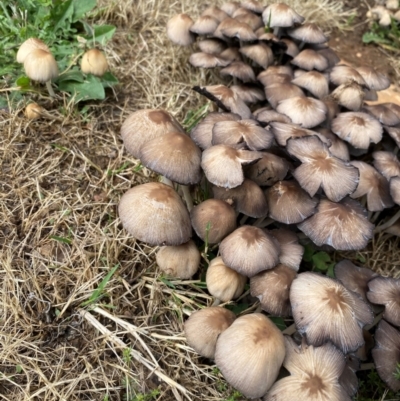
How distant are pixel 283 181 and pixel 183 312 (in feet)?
3.22

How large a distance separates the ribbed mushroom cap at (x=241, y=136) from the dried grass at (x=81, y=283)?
0.76m

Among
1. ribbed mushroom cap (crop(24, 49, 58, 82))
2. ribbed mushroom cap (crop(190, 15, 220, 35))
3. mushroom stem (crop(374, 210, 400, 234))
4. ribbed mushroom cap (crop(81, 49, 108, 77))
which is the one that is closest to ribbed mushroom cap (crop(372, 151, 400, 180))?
mushroom stem (crop(374, 210, 400, 234))

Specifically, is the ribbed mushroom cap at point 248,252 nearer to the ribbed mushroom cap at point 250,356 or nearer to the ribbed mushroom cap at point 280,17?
the ribbed mushroom cap at point 250,356

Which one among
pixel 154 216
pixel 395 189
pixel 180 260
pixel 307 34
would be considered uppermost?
pixel 307 34

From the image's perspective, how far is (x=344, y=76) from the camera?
3660 millimetres

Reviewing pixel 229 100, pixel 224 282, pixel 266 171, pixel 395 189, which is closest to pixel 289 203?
pixel 266 171

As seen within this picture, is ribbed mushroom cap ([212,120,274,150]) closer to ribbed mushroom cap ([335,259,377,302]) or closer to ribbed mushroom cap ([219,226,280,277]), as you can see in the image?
ribbed mushroom cap ([219,226,280,277])

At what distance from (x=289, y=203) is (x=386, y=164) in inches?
39.9

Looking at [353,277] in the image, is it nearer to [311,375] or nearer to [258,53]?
[311,375]

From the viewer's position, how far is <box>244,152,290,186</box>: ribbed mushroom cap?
269 cm

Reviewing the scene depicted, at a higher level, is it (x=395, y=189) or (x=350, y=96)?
(x=350, y=96)

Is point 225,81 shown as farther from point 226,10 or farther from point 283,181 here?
point 283,181

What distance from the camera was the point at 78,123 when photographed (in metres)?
3.40

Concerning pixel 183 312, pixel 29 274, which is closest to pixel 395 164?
pixel 183 312
